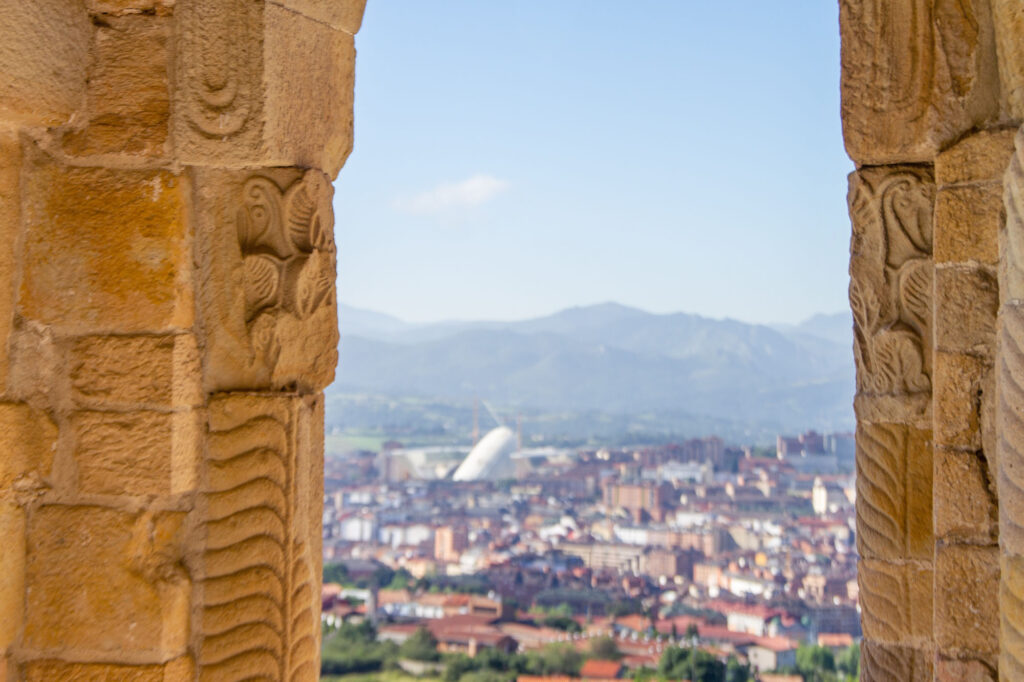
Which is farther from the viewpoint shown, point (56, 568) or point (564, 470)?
point (564, 470)

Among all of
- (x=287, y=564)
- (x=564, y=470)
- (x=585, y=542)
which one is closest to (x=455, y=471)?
(x=564, y=470)

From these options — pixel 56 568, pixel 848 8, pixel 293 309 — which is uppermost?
pixel 848 8

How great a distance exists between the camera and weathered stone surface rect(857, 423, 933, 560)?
2734mm

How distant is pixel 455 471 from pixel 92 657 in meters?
23.1

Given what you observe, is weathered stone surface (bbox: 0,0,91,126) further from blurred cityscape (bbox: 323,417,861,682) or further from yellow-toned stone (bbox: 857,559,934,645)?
blurred cityscape (bbox: 323,417,861,682)

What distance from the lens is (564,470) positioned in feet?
75.0

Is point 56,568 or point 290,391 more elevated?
point 290,391

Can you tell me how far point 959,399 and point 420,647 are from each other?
1251cm

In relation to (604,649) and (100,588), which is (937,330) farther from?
(604,649)

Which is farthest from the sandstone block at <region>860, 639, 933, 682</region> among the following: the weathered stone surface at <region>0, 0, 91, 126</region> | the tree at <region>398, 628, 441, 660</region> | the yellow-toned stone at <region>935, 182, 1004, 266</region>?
the tree at <region>398, 628, 441, 660</region>

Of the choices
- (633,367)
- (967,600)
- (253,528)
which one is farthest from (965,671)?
(633,367)

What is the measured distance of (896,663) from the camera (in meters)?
2.78

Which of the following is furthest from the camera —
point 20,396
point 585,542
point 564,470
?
point 564,470

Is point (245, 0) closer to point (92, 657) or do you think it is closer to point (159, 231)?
point (159, 231)
